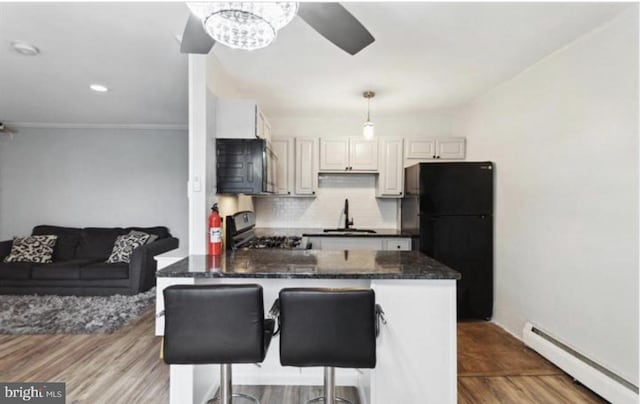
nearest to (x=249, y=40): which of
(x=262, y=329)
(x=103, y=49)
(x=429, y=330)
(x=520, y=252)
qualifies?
(x=262, y=329)

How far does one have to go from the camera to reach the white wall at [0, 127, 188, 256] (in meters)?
4.77

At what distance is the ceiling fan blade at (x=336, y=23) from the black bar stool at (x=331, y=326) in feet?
3.92

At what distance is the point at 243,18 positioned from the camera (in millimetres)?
1141

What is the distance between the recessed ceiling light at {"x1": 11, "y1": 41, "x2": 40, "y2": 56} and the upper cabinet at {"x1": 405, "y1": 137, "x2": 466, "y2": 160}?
3816 millimetres

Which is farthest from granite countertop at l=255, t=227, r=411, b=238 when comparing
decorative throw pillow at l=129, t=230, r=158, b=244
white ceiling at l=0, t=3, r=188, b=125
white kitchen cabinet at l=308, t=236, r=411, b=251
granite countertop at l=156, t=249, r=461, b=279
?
white ceiling at l=0, t=3, r=188, b=125

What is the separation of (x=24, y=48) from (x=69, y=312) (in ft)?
8.65

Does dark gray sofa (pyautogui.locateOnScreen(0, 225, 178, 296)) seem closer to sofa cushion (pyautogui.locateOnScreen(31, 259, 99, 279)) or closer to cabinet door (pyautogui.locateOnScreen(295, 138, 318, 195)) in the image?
sofa cushion (pyautogui.locateOnScreen(31, 259, 99, 279))

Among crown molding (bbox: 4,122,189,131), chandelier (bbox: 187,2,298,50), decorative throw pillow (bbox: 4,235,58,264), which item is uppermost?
crown molding (bbox: 4,122,189,131)

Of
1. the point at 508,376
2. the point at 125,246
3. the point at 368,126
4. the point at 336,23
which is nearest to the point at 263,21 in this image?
the point at 336,23

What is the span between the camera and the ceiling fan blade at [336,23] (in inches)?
50.3

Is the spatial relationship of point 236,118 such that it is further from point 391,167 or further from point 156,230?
point 156,230

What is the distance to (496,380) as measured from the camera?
2160 millimetres

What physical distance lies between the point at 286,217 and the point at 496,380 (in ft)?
9.74

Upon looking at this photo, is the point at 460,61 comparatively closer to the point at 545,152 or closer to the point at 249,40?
the point at 545,152
